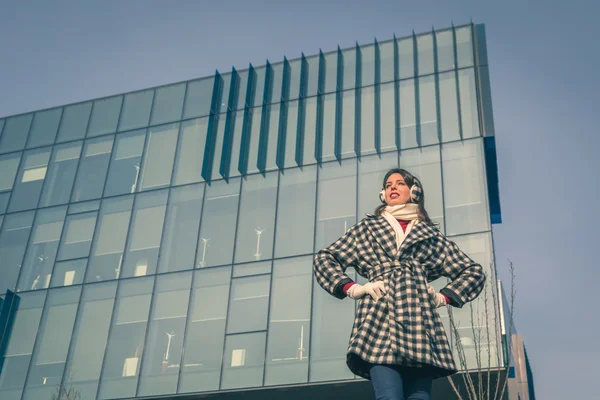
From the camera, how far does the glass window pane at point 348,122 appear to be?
22438 millimetres

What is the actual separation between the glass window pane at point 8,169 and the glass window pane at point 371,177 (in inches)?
454

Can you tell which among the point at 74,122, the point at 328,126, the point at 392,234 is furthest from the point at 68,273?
the point at 392,234

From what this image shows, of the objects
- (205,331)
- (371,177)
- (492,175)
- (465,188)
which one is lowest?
(205,331)

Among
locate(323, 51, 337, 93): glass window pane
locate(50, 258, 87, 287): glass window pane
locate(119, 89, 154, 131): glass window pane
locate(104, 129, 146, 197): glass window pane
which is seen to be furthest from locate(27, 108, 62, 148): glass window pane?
locate(323, 51, 337, 93): glass window pane

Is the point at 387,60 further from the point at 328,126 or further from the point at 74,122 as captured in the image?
the point at 74,122

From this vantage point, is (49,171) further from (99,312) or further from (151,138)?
(99,312)

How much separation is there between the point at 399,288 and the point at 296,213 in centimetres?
1746

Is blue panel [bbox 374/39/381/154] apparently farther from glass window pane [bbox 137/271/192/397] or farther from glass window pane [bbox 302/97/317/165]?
glass window pane [bbox 137/271/192/397]

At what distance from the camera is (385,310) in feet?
13.8

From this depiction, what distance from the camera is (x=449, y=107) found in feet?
72.3

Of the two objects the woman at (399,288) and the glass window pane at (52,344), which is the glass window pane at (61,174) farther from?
the woman at (399,288)

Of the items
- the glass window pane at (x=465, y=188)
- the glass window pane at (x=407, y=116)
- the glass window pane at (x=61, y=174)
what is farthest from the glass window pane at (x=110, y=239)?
the glass window pane at (x=465, y=188)

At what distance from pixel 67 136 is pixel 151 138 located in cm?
320

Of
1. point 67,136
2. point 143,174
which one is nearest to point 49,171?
point 67,136
